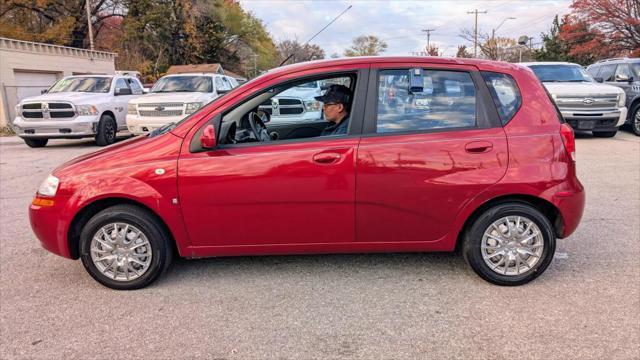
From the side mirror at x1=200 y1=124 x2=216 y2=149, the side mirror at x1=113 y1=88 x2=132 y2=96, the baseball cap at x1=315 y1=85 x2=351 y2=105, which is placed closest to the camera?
the side mirror at x1=200 y1=124 x2=216 y2=149

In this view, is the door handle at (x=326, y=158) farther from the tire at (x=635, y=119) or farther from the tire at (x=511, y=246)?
the tire at (x=635, y=119)

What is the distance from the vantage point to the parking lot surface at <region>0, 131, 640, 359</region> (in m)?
2.80

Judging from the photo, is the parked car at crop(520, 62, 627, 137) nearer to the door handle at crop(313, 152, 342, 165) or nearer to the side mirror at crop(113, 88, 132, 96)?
the door handle at crop(313, 152, 342, 165)

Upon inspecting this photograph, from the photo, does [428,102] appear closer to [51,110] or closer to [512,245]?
[512,245]

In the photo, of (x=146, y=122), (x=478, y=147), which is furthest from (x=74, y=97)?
(x=478, y=147)

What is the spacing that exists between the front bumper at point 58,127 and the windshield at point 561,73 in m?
11.7

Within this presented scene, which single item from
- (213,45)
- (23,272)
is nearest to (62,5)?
(213,45)

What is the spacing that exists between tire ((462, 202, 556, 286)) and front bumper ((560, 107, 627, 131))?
345 inches

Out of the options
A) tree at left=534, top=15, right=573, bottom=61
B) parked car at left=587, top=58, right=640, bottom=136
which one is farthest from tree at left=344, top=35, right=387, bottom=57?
parked car at left=587, top=58, right=640, bottom=136

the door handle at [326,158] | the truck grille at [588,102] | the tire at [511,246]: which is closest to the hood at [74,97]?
the door handle at [326,158]

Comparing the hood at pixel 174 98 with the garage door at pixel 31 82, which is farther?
the garage door at pixel 31 82

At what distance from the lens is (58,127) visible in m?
11.4

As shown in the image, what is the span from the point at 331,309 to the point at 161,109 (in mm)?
8988

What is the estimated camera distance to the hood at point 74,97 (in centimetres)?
1157
